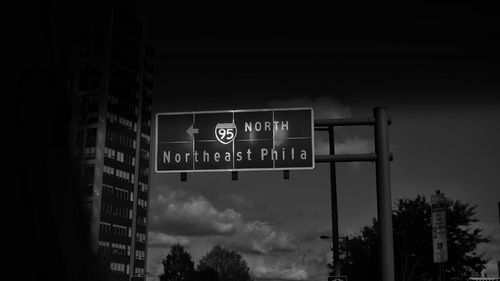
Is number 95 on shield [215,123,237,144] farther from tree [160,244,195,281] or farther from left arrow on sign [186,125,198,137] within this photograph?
tree [160,244,195,281]

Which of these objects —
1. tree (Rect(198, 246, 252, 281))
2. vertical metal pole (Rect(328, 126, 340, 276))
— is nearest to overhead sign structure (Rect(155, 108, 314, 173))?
vertical metal pole (Rect(328, 126, 340, 276))

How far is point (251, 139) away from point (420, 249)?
3586cm

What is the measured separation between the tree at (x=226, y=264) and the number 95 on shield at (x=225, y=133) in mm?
119856

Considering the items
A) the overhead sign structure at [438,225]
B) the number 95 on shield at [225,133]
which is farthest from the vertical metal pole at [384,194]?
the number 95 on shield at [225,133]

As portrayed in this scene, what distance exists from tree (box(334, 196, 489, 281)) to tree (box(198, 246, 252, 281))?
83660mm

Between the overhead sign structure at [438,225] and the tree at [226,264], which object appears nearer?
the overhead sign structure at [438,225]

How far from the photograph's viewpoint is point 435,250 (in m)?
10.5

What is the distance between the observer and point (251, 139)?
14695mm

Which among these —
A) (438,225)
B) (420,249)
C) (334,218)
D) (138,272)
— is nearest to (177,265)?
(138,272)

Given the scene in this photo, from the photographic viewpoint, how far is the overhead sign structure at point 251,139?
577 inches

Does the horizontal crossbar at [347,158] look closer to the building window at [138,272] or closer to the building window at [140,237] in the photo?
the building window at [140,237]

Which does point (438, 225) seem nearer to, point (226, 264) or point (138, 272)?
point (226, 264)

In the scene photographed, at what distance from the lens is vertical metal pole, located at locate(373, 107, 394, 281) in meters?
13.0

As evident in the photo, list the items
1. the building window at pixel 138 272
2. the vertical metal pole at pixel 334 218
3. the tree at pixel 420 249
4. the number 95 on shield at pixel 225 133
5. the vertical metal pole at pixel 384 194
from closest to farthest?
the vertical metal pole at pixel 384 194, the number 95 on shield at pixel 225 133, the vertical metal pole at pixel 334 218, the tree at pixel 420 249, the building window at pixel 138 272
